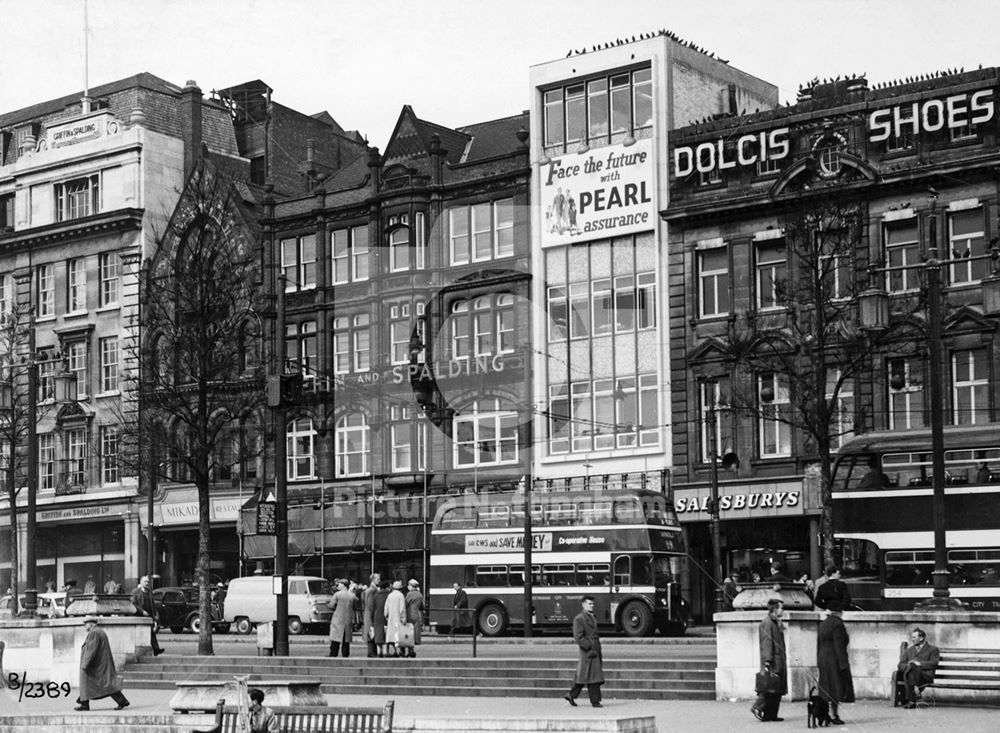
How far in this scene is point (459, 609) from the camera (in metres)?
47.8

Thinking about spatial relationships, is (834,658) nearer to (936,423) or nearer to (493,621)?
(936,423)

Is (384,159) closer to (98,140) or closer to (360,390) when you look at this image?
(360,390)

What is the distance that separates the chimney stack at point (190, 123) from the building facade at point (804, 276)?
23.8 metres

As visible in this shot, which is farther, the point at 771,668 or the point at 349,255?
the point at 349,255

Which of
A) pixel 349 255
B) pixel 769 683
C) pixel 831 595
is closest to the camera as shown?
pixel 769 683

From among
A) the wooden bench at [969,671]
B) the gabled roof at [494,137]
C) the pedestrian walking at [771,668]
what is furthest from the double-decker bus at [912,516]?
the gabled roof at [494,137]

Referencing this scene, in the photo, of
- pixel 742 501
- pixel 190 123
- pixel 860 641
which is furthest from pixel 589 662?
pixel 190 123

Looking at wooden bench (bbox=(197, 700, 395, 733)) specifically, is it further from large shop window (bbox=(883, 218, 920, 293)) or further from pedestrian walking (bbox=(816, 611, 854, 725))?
large shop window (bbox=(883, 218, 920, 293))

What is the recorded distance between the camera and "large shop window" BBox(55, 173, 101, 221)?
7094cm

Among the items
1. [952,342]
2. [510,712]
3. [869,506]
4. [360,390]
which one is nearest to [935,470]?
[510,712]

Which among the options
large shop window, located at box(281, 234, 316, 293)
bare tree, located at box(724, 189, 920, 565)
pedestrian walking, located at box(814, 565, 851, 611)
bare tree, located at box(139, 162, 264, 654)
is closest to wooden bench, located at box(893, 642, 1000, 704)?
pedestrian walking, located at box(814, 565, 851, 611)

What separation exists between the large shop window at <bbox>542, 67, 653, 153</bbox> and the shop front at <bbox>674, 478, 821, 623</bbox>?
1137 cm

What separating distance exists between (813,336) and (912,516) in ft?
35.2

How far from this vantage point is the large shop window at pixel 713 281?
54062 millimetres
